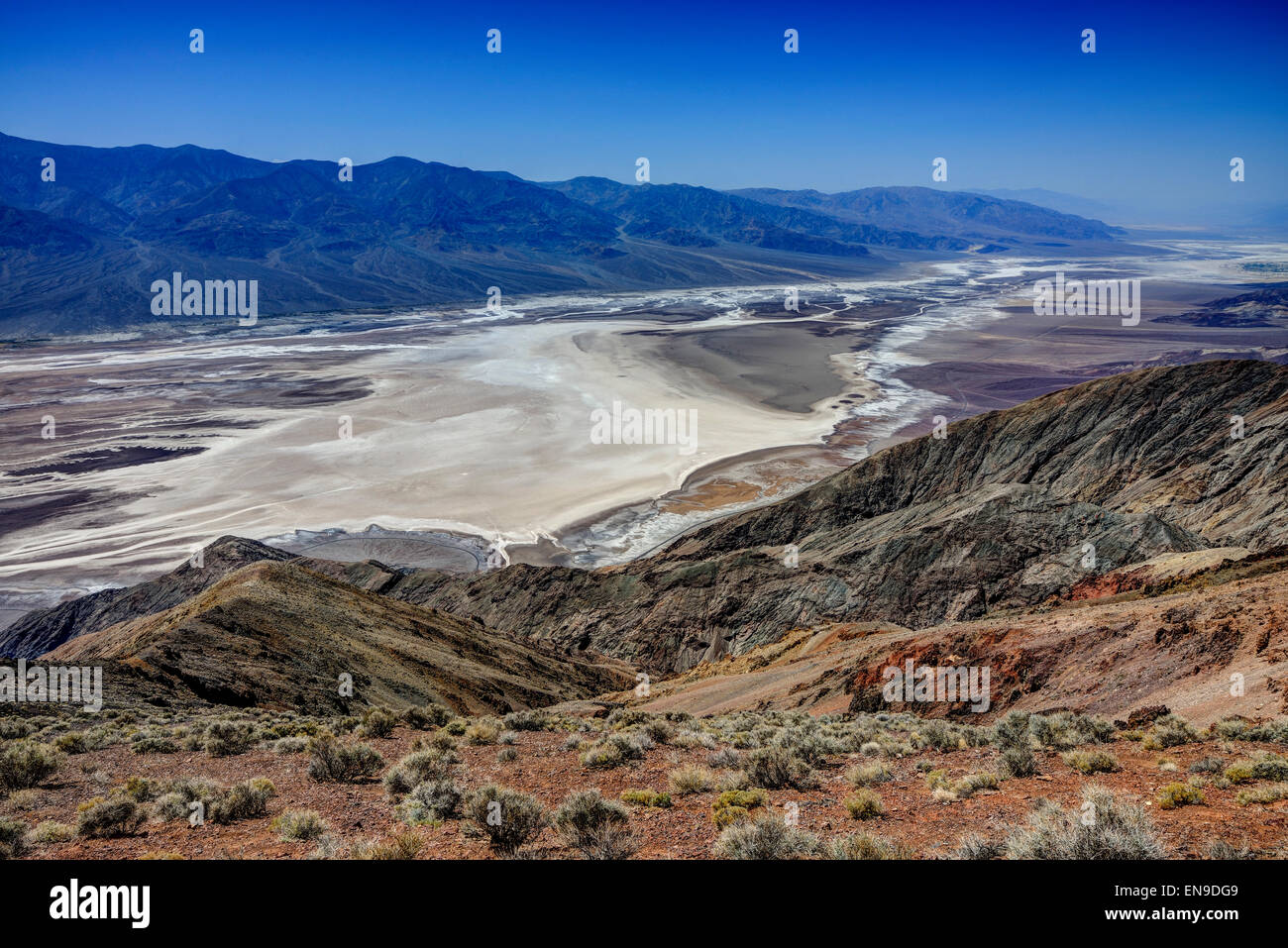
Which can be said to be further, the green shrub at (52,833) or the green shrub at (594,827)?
the green shrub at (52,833)

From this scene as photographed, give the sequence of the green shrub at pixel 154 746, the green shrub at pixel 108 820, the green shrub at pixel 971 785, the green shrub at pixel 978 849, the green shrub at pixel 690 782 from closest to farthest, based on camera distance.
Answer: the green shrub at pixel 978 849 → the green shrub at pixel 108 820 → the green shrub at pixel 971 785 → the green shrub at pixel 690 782 → the green shrub at pixel 154 746

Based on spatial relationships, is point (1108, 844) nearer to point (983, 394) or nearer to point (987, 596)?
point (987, 596)

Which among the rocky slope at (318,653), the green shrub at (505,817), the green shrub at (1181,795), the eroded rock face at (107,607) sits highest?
the green shrub at (1181,795)

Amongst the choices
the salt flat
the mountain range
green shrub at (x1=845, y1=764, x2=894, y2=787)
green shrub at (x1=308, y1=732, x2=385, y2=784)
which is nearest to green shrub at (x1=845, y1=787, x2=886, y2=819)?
green shrub at (x1=845, y1=764, x2=894, y2=787)

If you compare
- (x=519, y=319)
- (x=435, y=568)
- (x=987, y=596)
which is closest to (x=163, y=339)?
(x=519, y=319)

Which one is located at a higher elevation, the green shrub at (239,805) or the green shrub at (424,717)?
the green shrub at (239,805)

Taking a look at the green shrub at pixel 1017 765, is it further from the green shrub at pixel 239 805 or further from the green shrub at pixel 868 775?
the green shrub at pixel 239 805

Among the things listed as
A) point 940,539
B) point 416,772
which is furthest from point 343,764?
point 940,539

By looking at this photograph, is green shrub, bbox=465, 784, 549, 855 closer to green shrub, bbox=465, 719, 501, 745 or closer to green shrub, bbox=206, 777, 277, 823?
green shrub, bbox=206, 777, 277, 823

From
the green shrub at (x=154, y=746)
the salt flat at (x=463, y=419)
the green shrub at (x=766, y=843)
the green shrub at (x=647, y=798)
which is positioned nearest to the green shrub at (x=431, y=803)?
the green shrub at (x=647, y=798)
